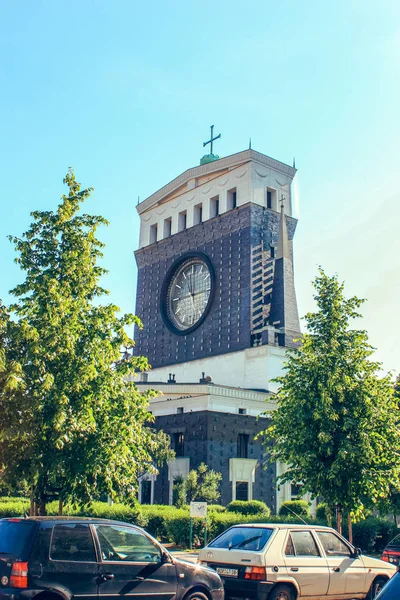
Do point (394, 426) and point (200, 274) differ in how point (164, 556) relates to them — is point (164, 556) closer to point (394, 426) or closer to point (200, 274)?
point (394, 426)

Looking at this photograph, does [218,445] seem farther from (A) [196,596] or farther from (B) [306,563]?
(A) [196,596]

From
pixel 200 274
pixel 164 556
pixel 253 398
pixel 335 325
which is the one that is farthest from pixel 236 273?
pixel 164 556

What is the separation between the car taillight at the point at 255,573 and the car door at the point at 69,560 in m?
3.45

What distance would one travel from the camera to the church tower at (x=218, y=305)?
49375mm

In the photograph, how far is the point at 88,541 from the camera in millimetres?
10422

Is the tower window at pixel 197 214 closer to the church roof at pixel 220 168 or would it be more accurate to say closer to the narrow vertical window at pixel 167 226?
the church roof at pixel 220 168

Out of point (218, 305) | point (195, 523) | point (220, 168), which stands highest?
point (220, 168)

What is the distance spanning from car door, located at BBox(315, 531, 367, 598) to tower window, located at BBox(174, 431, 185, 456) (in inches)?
1402

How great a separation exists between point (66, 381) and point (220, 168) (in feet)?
197

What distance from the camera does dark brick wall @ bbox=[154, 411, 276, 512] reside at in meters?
47.2

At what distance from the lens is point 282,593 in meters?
12.5

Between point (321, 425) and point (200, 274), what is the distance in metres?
53.3

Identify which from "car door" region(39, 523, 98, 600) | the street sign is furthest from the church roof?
"car door" region(39, 523, 98, 600)

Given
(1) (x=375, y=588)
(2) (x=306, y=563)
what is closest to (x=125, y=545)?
(2) (x=306, y=563)
